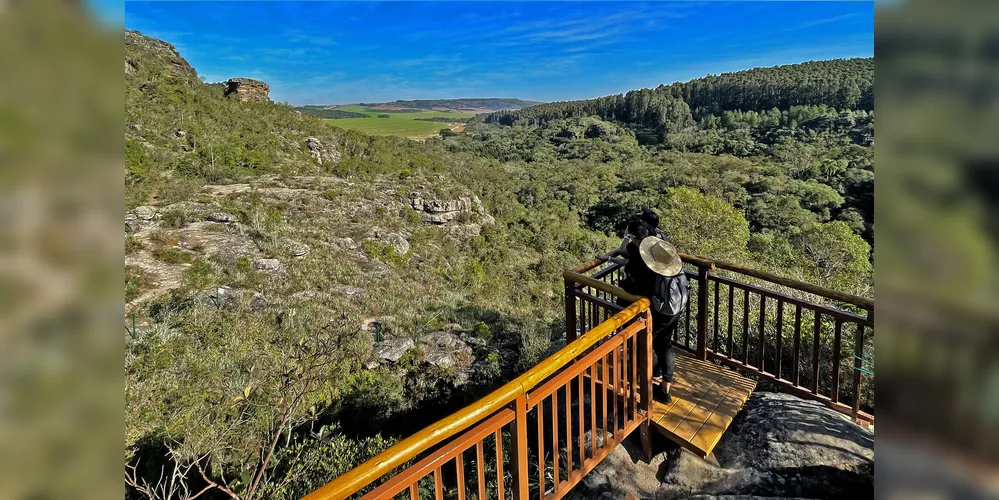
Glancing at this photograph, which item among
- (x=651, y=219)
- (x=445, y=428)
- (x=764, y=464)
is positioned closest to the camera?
(x=445, y=428)

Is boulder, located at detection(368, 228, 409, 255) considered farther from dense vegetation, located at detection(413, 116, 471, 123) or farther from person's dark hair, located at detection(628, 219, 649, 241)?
dense vegetation, located at detection(413, 116, 471, 123)

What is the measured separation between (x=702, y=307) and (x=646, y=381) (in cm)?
114

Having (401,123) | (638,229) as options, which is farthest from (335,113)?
(638,229)

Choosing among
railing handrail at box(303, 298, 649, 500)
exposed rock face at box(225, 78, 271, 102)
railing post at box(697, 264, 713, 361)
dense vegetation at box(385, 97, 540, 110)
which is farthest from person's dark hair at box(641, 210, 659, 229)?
dense vegetation at box(385, 97, 540, 110)

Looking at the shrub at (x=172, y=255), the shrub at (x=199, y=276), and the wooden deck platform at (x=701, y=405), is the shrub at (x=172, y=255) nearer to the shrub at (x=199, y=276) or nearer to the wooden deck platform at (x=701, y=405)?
the shrub at (x=199, y=276)

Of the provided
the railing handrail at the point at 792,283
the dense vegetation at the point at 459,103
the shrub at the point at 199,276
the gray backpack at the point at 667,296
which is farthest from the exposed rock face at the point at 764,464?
the dense vegetation at the point at 459,103

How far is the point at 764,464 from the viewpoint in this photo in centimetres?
272

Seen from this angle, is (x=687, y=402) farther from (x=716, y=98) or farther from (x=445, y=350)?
(x=716, y=98)

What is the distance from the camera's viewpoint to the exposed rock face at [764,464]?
2.57 m
